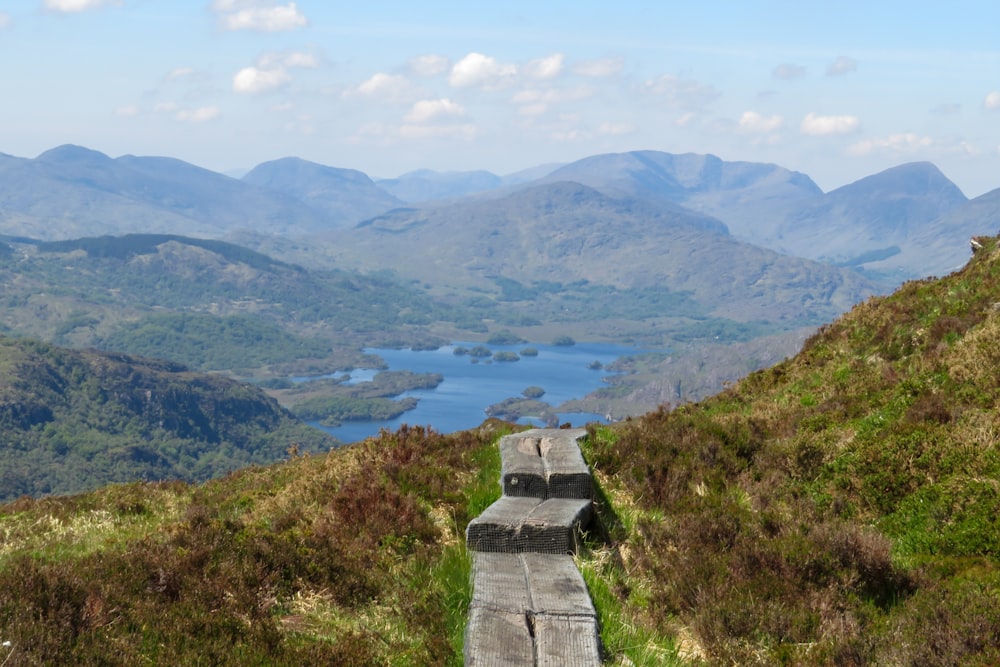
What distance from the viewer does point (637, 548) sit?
389 inches

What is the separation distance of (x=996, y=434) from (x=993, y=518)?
93.5 inches

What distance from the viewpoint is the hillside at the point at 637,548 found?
6.95m

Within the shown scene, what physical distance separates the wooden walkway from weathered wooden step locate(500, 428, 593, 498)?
1cm

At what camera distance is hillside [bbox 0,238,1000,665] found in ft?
22.8

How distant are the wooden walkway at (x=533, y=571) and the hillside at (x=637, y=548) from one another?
34 centimetres

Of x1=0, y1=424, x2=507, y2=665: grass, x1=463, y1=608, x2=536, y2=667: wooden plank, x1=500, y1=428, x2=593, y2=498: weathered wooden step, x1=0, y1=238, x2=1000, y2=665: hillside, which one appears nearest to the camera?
x1=463, y1=608, x2=536, y2=667: wooden plank

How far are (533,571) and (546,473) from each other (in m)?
3.02

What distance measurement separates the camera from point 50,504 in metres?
14.7

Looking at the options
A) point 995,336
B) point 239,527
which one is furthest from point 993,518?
point 239,527

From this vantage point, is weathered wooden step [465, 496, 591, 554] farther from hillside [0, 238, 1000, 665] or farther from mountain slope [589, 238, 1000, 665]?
mountain slope [589, 238, 1000, 665]

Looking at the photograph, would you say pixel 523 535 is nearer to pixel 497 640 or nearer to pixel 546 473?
pixel 546 473

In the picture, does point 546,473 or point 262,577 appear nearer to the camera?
point 262,577

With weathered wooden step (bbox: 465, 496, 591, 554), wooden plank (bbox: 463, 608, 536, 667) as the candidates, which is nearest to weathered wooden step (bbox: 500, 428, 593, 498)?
weathered wooden step (bbox: 465, 496, 591, 554)

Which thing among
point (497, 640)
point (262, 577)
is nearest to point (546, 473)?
point (262, 577)
